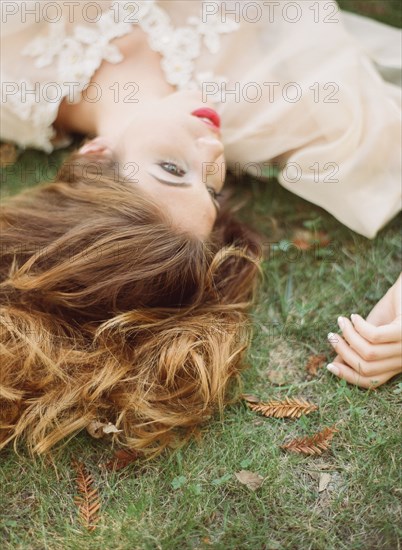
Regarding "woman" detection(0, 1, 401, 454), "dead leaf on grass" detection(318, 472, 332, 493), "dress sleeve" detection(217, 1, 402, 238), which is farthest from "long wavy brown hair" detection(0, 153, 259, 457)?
"dress sleeve" detection(217, 1, 402, 238)

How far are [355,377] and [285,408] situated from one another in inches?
13.3

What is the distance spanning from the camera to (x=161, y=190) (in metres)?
2.80

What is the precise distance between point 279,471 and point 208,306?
0.80 metres

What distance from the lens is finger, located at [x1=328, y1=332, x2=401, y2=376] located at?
2.65 m

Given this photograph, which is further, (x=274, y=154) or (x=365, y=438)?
(x=274, y=154)

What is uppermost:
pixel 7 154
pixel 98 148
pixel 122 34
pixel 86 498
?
pixel 122 34

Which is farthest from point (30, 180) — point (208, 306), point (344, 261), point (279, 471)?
point (279, 471)

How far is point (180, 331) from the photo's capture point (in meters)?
2.73

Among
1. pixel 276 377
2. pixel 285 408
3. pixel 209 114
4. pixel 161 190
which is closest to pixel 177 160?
pixel 161 190

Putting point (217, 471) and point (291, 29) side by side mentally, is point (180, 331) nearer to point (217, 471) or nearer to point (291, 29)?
point (217, 471)

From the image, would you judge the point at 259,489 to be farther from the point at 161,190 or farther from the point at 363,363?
the point at 161,190

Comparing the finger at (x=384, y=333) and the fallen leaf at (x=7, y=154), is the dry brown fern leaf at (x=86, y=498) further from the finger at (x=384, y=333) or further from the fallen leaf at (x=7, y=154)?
the fallen leaf at (x=7, y=154)

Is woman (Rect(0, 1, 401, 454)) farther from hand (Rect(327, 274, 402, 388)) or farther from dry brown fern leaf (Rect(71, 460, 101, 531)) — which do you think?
dry brown fern leaf (Rect(71, 460, 101, 531))

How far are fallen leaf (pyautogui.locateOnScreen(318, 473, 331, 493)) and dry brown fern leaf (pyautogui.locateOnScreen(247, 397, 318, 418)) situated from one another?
29 centimetres
